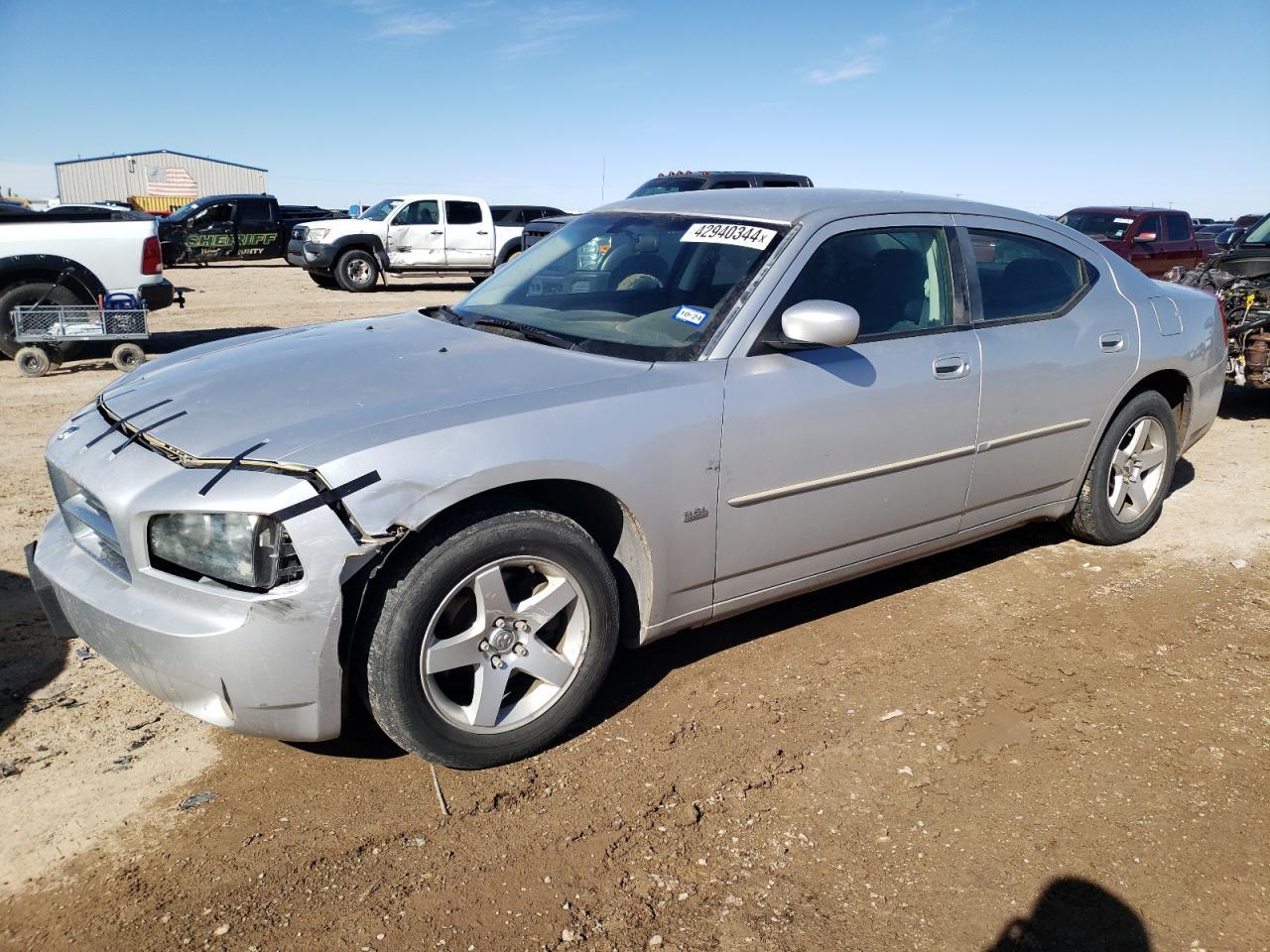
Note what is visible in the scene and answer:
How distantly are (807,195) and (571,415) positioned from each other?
5.27ft

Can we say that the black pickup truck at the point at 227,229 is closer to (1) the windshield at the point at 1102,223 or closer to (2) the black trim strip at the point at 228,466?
(1) the windshield at the point at 1102,223

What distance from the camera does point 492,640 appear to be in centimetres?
283

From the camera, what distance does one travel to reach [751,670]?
3.63 meters

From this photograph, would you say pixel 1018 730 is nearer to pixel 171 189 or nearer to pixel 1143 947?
pixel 1143 947

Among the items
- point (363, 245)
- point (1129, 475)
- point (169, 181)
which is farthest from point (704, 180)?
point (169, 181)

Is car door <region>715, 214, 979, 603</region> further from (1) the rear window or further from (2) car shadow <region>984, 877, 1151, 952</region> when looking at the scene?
(1) the rear window

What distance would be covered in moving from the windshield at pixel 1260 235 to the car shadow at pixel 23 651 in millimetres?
10275

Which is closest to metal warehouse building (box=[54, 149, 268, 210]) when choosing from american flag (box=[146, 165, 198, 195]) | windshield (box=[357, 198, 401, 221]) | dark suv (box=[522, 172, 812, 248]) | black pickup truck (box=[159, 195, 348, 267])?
american flag (box=[146, 165, 198, 195])

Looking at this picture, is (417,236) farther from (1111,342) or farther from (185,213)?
(1111,342)

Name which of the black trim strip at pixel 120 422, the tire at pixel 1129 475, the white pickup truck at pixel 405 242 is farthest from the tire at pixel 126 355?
the white pickup truck at pixel 405 242

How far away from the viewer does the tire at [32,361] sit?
29.7 ft

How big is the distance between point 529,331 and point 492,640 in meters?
1.25

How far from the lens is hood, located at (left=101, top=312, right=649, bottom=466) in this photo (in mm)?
2730

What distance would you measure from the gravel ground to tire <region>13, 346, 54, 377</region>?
5.93 metres
